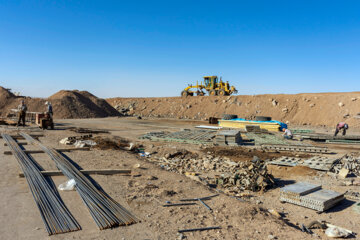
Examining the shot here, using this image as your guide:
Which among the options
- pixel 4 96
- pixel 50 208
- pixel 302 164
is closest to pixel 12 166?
pixel 50 208

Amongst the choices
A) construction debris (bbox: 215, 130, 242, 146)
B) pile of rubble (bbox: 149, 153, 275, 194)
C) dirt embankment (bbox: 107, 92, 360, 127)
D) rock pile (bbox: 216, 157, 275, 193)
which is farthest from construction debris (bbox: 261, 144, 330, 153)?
dirt embankment (bbox: 107, 92, 360, 127)

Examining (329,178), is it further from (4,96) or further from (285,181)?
(4,96)

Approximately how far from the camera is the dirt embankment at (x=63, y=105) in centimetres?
3106

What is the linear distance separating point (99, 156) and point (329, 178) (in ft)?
25.3

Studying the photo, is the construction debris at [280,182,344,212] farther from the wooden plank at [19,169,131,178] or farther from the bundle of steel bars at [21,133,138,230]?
the wooden plank at [19,169,131,178]

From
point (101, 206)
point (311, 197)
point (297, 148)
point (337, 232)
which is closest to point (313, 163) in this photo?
point (297, 148)

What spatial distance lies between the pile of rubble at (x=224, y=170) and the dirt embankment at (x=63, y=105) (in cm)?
2510

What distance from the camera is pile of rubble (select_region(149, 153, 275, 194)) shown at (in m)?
6.79

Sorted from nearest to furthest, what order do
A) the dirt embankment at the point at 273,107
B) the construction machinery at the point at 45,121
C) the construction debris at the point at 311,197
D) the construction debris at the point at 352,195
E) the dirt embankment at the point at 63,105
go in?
the construction debris at the point at 311,197
the construction debris at the point at 352,195
the construction machinery at the point at 45,121
the dirt embankment at the point at 273,107
the dirt embankment at the point at 63,105

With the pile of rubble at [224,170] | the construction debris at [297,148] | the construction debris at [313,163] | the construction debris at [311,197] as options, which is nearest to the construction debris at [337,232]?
the construction debris at [311,197]

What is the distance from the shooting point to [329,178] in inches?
304

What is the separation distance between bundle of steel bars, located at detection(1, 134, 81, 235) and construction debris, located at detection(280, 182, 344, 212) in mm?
4505

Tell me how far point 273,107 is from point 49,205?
2975 centimetres

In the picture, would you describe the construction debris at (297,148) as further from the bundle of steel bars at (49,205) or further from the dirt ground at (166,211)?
the bundle of steel bars at (49,205)
